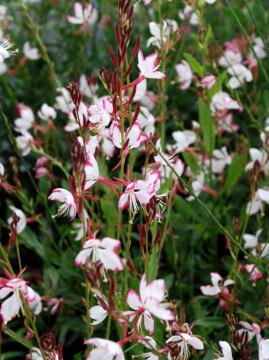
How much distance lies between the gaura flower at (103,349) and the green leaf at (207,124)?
3.25ft

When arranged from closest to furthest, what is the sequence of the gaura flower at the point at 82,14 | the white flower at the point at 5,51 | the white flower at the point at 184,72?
the white flower at the point at 5,51 → the white flower at the point at 184,72 → the gaura flower at the point at 82,14

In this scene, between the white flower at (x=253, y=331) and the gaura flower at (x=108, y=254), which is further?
the white flower at (x=253, y=331)

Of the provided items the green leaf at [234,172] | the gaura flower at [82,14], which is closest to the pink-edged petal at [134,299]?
the green leaf at [234,172]

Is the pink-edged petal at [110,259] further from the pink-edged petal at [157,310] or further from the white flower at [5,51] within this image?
the white flower at [5,51]

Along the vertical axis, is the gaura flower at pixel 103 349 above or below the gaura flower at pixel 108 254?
below

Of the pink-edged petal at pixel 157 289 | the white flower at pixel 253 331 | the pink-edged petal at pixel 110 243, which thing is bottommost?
the white flower at pixel 253 331

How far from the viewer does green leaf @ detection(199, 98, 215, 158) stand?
156 cm

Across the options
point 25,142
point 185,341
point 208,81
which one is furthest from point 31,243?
point 185,341

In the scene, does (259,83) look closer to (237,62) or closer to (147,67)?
(237,62)

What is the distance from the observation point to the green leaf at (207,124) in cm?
156

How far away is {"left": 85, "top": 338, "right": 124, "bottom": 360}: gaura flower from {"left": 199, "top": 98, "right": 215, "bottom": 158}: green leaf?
989 mm

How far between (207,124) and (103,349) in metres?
1.00

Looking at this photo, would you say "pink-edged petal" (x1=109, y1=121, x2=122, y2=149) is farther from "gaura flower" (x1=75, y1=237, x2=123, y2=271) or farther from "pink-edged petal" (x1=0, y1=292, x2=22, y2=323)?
"pink-edged petal" (x1=0, y1=292, x2=22, y2=323)

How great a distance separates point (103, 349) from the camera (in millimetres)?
653
